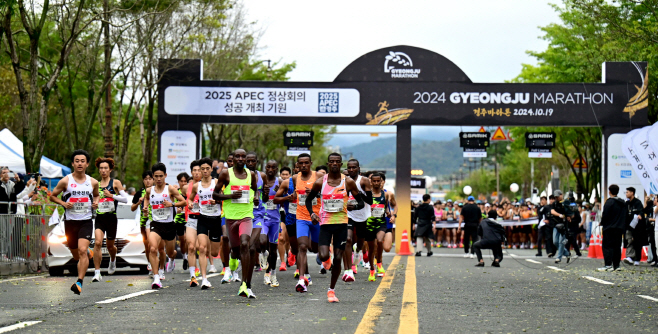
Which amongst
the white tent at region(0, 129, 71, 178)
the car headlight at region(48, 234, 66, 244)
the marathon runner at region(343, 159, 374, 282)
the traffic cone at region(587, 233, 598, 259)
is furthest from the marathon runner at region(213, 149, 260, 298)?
the traffic cone at region(587, 233, 598, 259)

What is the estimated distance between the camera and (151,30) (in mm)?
28078

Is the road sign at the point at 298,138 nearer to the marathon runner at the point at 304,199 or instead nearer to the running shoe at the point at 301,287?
the marathon runner at the point at 304,199

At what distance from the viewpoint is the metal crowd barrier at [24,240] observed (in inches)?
629

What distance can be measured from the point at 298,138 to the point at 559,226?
A: 15570 millimetres

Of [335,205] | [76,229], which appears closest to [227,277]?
[76,229]

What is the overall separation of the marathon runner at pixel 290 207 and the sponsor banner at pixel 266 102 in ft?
35.7

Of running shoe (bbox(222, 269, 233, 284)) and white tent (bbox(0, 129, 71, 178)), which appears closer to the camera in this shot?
running shoe (bbox(222, 269, 233, 284))

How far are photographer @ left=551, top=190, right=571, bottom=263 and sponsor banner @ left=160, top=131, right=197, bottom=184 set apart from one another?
11493 millimetres

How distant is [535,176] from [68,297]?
7802cm

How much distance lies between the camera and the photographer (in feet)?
75.7

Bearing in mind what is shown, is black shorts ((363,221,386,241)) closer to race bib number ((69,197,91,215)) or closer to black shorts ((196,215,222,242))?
black shorts ((196,215,222,242))

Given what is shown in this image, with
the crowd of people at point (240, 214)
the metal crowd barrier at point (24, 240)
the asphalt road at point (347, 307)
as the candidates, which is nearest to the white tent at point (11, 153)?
the metal crowd barrier at point (24, 240)

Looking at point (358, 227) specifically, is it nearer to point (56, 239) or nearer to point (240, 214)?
point (240, 214)

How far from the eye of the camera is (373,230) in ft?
49.8
